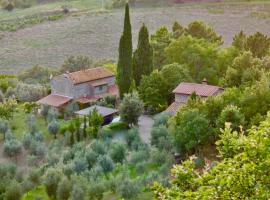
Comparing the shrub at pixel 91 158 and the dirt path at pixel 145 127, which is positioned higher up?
the shrub at pixel 91 158

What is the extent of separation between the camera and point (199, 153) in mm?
30688

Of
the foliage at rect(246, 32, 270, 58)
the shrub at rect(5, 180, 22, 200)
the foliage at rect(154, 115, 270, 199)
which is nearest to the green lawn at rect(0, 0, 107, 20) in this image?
the foliage at rect(246, 32, 270, 58)

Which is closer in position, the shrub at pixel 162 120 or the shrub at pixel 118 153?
the shrub at pixel 118 153

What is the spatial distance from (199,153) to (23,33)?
55.3 m

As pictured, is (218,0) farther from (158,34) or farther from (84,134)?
(84,134)

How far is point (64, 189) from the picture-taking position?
83.4 feet

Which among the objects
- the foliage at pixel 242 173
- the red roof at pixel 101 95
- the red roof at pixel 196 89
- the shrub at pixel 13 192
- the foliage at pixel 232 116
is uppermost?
the foliage at pixel 242 173

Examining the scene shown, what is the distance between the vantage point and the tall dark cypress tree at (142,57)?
4444 centimetres

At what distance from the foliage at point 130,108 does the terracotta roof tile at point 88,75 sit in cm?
724

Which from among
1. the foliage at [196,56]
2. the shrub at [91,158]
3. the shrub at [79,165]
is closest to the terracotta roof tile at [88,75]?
the foliage at [196,56]

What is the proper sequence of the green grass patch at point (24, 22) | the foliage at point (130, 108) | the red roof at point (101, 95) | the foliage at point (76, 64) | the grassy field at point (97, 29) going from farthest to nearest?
1. the green grass patch at point (24, 22)
2. the grassy field at point (97, 29)
3. the foliage at point (76, 64)
4. the red roof at point (101, 95)
5. the foliage at point (130, 108)

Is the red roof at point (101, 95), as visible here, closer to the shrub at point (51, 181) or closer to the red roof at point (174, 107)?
the red roof at point (174, 107)

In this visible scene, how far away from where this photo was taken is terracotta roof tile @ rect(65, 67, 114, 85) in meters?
44.5

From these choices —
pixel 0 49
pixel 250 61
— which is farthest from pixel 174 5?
pixel 250 61
